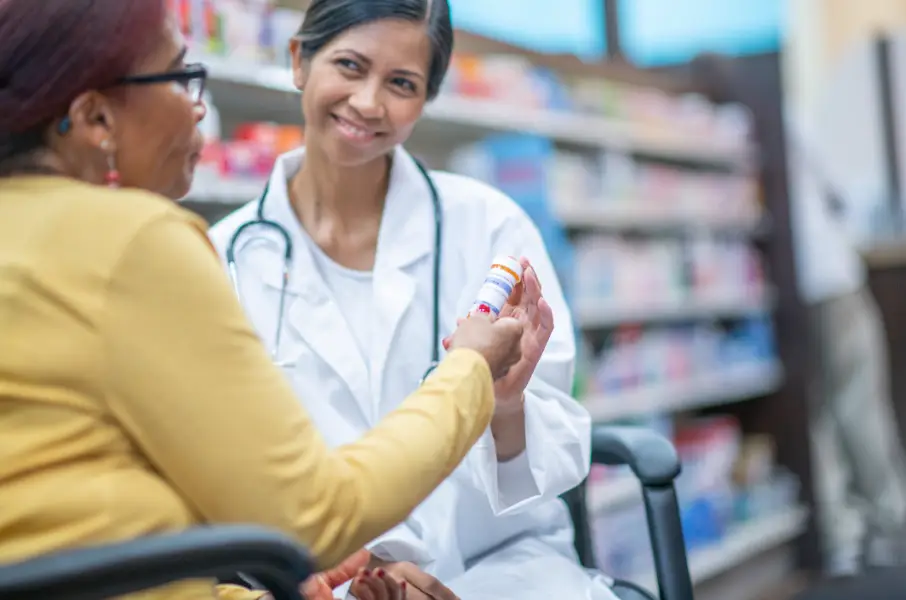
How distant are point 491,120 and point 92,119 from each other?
2.24m

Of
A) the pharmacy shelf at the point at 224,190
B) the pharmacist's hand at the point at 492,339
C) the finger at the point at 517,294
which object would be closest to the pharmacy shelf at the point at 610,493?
the pharmacy shelf at the point at 224,190

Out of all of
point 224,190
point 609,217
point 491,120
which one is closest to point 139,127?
point 224,190

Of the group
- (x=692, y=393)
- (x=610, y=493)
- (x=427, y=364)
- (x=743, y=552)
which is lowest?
(x=743, y=552)

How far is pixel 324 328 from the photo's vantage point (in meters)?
1.50

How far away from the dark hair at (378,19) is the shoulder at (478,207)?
158 millimetres

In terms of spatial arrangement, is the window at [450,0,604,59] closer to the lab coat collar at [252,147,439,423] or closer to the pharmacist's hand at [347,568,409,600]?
the lab coat collar at [252,147,439,423]

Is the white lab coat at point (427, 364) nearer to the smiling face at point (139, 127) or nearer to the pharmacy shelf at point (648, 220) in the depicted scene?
the smiling face at point (139, 127)

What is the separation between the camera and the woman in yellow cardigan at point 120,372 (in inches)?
32.9

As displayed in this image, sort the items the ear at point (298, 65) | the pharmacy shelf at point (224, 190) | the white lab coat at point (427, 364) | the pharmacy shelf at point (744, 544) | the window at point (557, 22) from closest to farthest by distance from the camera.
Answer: the white lab coat at point (427, 364) < the ear at point (298, 65) < the pharmacy shelf at point (224, 190) < the pharmacy shelf at point (744, 544) < the window at point (557, 22)

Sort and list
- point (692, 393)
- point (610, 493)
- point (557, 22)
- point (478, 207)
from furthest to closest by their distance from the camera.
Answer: point (557, 22)
point (692, 393)
point (610, 493)
point (478, 207)

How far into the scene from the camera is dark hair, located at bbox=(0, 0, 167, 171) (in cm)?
89

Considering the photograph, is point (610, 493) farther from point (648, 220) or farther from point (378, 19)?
point (378, 19)

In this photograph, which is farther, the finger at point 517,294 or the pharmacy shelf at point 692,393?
the pharmacy shelf at point 692,393

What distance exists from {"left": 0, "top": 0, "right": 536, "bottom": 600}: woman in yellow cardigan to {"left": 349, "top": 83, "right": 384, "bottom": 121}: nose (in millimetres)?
585
